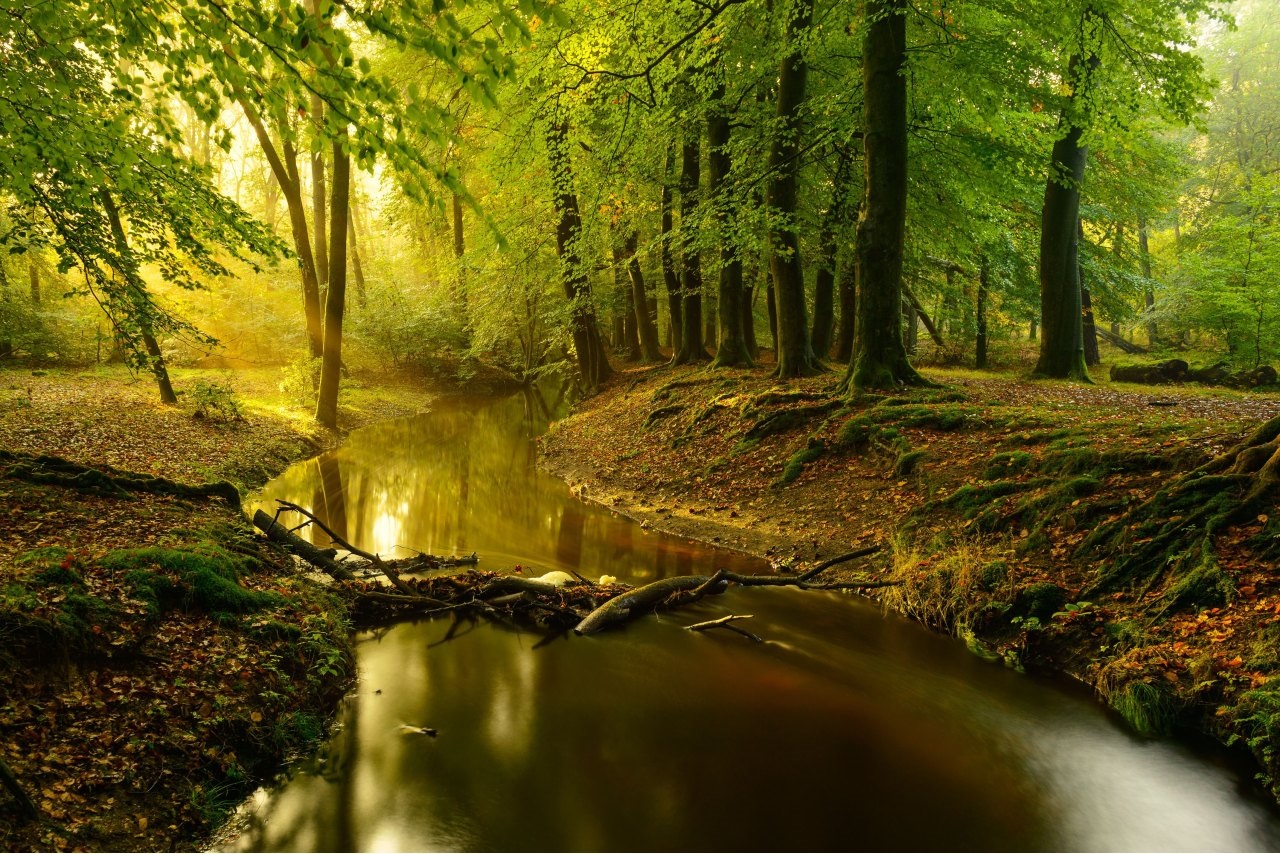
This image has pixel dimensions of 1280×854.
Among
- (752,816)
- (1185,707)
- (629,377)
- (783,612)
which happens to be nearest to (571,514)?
(783,612)

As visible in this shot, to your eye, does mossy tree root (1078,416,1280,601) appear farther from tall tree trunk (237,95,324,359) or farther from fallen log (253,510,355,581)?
tall tree trunk (237,95,324,359)

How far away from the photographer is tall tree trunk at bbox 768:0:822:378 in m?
12.3

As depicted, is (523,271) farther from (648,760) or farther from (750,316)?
(648,760)

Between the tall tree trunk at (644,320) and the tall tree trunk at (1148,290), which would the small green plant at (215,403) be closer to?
Answer: the tall tree trunk at (644,320)

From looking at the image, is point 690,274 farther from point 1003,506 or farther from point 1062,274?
point 1003,506

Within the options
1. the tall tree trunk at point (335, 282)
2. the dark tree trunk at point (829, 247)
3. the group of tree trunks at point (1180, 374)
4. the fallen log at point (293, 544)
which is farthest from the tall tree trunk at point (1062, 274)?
the tall tree trunk at point (335, 282)

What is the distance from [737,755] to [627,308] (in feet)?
84.6

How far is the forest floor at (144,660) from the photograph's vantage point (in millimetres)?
3535

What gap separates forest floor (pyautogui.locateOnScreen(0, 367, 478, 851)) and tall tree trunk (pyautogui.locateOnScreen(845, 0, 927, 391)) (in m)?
9.43

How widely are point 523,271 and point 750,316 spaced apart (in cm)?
737

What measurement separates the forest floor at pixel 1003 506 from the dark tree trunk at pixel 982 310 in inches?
250

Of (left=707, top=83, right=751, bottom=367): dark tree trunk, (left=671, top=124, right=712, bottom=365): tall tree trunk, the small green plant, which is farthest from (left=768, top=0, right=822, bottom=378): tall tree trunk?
the small green plant

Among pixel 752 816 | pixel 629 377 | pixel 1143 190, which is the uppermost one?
pixel 1143 190

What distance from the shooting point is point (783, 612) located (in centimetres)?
717
